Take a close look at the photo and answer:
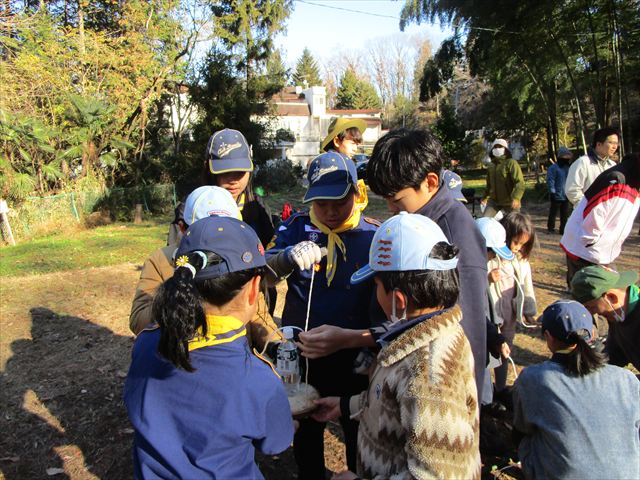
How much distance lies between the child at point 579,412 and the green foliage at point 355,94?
65151mm

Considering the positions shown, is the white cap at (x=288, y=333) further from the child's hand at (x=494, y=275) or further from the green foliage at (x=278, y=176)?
the green foliage at (x=278, y=176)

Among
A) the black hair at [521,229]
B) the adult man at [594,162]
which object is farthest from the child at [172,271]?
the adult man at [594,162]

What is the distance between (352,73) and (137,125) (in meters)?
51.7

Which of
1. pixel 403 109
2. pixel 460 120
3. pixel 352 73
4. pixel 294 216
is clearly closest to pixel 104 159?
pixel 294 216

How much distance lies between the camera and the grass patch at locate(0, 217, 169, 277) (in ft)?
29.7

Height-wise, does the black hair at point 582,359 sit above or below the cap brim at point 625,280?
below

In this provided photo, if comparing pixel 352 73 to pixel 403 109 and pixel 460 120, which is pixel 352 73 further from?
pixel 460 120

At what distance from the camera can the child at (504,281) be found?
3.38m

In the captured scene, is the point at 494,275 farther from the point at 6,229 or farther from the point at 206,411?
the point at 6,229

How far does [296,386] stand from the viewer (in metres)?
2.04

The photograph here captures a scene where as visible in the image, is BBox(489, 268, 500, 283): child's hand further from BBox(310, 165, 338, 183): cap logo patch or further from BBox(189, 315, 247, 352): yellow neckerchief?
BBox(189, 315, 247, 352): yellow neckerchief

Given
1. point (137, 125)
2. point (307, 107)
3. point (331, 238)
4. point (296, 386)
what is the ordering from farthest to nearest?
point (307, 107), point (137, 125), point (331, 238), point (296, 386)

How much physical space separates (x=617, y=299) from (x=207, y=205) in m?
2.35

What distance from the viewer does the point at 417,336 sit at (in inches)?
57.7
